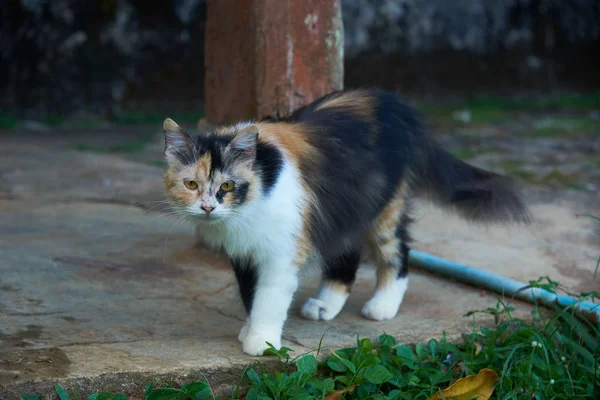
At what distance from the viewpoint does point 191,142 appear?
117 inches

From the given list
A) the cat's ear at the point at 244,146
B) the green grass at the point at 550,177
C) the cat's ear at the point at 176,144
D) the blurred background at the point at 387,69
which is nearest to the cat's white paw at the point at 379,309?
the cat's ear at the point at 244,146

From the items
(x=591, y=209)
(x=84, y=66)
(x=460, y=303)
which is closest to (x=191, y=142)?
(x=460, y=303)

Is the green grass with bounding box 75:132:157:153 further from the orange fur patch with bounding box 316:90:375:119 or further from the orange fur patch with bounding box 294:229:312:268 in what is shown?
the orange fur patch with bounding box 294:229:312:268

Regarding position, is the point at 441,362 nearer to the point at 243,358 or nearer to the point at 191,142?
the point at 243,358

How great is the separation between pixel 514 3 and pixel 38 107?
18.4 feet

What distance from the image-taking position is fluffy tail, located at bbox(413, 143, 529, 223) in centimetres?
381

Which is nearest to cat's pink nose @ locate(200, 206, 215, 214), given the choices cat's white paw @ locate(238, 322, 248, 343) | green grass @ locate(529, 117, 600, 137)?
cat's white paw @ locate(238, 322, 248, 343)

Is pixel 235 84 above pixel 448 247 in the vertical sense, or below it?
above

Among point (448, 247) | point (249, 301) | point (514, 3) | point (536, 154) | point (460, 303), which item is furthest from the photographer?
point (514, 3)

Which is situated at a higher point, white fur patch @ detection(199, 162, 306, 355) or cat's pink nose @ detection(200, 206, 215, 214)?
cat's pink nose @ detection(200, 206, 215, 214)

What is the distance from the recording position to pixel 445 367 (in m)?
3.24

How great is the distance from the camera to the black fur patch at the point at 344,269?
3.70 metres

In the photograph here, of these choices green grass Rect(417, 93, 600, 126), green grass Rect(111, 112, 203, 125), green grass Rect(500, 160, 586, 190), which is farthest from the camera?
green grass Rect(417, 93, 600, 126)

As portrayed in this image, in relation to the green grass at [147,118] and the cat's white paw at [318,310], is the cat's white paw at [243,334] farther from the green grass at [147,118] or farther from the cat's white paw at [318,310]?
the green grass at [147,118]
